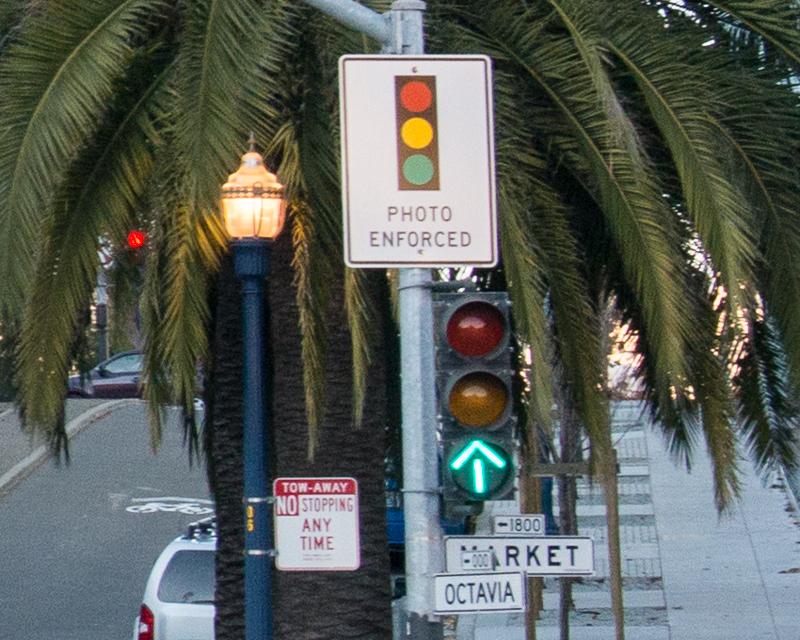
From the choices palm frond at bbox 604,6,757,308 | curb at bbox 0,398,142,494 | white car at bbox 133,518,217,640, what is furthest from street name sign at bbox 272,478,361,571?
curb at bbox 0,398,142,494

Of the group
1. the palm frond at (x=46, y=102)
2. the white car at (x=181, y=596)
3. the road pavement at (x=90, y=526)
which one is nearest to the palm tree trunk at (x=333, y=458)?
the palm frond at (x=46, y=102)

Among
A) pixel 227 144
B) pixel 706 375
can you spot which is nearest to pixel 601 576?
pixel 706 375

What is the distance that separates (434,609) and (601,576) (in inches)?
421

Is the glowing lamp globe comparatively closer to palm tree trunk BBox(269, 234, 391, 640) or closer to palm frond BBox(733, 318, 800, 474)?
palm tree trunk BBox(269, 234, 391, 640)

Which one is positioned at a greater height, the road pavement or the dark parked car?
the dark parked car

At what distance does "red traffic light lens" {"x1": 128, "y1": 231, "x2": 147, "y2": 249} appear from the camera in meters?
10.2

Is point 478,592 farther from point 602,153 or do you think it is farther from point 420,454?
point 602,153

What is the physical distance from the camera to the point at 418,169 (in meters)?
6.93

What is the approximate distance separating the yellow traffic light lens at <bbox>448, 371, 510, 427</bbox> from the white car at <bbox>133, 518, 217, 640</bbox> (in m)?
6.84

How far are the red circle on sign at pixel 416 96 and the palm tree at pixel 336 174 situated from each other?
1394 mm

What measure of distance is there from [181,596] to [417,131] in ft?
24.9

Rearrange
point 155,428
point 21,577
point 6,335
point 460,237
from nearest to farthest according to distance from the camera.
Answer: point 460,237, point 155,428, point 6,335, point 21,577

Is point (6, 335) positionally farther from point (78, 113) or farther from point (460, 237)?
point (460, 237)

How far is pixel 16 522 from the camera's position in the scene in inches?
925
